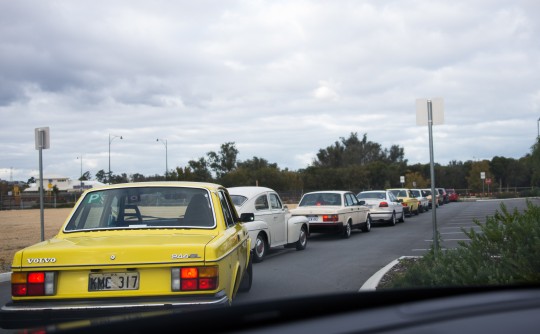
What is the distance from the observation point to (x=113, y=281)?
17.3 feet

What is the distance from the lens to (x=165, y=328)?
169cm

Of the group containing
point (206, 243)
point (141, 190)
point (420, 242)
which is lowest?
point (420, 242)

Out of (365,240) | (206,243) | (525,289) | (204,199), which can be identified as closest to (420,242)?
(365,240)

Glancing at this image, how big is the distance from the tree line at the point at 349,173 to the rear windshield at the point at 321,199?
75.6 ft

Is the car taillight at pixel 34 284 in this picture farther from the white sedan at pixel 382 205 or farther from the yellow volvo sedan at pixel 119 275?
the white sedan at pixel 382 205

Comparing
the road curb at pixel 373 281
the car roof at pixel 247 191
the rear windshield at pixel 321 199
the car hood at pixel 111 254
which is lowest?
the road curb at pixel 373 281

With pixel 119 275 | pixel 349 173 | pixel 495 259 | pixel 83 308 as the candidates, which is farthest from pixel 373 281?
pixel 349 173

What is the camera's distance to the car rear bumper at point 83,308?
5.07 m

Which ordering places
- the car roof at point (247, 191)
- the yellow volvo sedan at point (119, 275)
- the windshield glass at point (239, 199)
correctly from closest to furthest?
the yellow volvo sedan at point (119, 275) < the windshield glass at point (239, 199) < the car roof at point (247, 191)

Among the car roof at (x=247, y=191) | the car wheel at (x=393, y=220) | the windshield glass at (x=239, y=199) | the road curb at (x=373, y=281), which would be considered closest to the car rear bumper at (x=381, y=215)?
the car wheel at (x=393, y=220)

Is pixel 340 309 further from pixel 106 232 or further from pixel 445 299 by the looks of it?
pixel 106 232

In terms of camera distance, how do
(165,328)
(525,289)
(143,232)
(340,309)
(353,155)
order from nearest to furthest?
1. (165,328)
2. (340,309)
3. (525,289)
4. (143,232)
5. (353,155)

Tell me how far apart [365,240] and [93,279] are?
1368 centimetres

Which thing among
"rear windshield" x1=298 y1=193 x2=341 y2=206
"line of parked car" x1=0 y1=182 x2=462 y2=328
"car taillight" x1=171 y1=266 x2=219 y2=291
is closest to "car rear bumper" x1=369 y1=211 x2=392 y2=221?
"rear windshield" x1=298 y1=193 x2=341 y2=206
